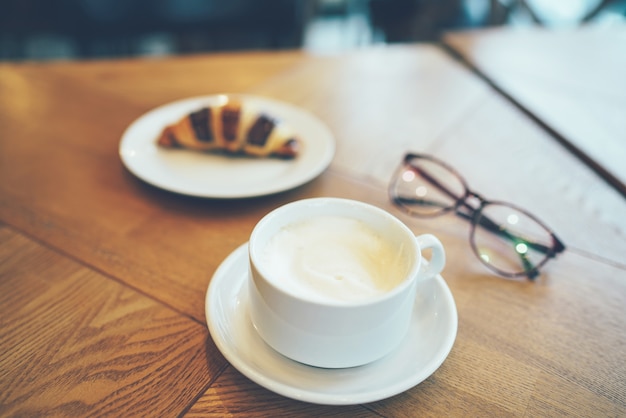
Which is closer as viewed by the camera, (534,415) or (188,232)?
(534,415)

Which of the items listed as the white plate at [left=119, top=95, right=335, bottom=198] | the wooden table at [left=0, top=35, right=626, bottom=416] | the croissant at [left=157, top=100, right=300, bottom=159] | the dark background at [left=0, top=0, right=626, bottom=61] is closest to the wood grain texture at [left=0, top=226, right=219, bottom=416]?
the wooden table at [left=0, top=35, right=626, bottom=416]

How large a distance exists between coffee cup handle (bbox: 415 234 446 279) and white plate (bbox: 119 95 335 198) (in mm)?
235

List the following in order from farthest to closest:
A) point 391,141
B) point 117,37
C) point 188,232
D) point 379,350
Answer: point 117,37 < point 391,141 < point 188,232 < point 379,350

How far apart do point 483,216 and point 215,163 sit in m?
0.37

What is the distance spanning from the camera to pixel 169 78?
0.92m

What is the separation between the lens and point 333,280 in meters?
0.36

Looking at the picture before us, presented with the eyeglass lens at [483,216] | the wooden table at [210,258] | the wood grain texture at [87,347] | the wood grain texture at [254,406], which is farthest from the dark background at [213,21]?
the wood grain texture at [254,406]

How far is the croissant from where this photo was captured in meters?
0.69

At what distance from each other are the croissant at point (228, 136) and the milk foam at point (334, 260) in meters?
0.31

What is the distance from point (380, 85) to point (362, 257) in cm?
63

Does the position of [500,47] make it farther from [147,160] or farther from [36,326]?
[36,326]

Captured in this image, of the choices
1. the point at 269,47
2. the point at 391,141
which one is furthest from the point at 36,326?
the point at 269,47

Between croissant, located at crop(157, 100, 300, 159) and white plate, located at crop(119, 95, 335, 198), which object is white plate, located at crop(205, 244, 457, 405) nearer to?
white plate, located at crop(119, 95, 335, 198)

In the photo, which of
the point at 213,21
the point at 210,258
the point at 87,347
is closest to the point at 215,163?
the point at 210,258
